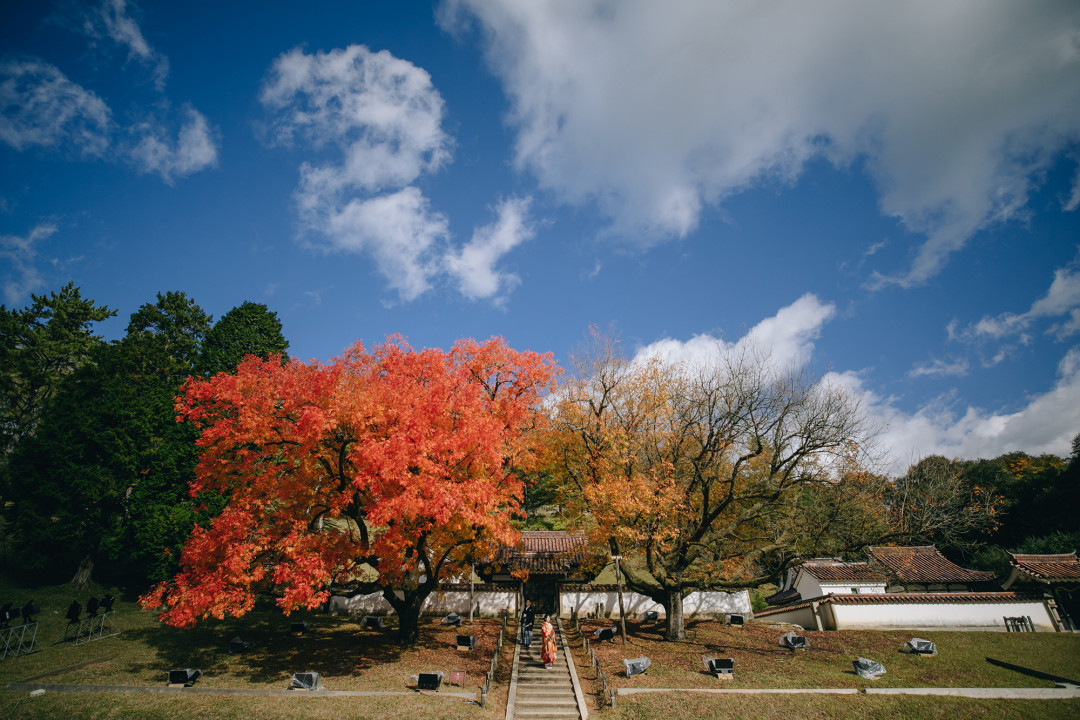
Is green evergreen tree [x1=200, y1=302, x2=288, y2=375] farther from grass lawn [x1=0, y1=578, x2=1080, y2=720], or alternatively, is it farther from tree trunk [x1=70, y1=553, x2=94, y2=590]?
grass lawn [x1=0, y1=578, x2=1080, y2=720]

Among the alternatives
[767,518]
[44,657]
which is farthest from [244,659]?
[767,518]

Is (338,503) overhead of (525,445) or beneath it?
beneath

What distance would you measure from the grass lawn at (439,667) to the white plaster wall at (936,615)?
3.36 ft

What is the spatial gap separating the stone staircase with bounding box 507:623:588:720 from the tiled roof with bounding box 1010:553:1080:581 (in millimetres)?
26815

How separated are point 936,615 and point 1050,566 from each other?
10041 mm

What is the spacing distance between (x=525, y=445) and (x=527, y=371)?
3.04 m

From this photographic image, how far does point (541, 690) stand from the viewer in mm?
14852

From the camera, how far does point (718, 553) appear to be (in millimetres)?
20562

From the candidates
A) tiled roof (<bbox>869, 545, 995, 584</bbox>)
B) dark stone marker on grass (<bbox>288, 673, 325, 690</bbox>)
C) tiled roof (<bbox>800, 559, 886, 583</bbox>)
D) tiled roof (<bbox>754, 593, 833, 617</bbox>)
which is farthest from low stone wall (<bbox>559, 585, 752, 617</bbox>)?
dark stone marker on grass (<bbox>288, 673, 325, 690</bbox>)

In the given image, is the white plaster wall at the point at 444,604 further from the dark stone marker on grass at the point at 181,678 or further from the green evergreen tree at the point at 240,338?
Result: the green evergreen tree at the point at 240,338

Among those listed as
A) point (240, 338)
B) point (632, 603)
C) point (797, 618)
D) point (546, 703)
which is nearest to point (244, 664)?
point (546, 703)

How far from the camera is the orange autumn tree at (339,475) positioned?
1248cm

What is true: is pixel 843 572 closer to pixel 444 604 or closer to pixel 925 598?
pixel 925 598

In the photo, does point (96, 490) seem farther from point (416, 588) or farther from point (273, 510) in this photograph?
point (416, 588)
